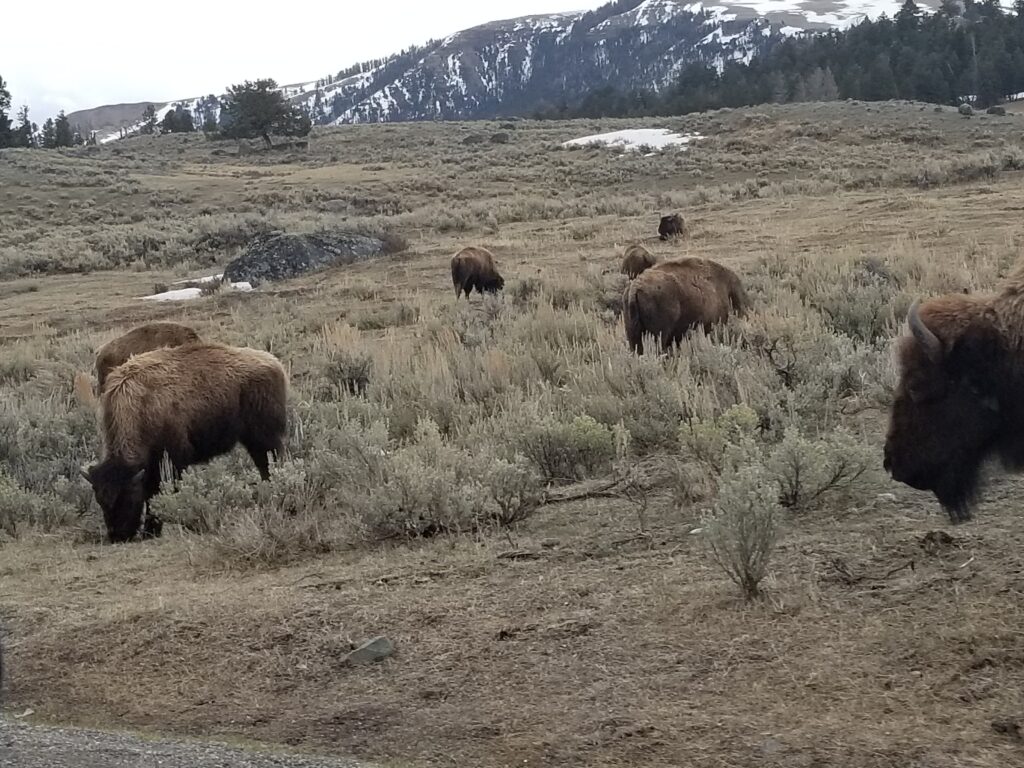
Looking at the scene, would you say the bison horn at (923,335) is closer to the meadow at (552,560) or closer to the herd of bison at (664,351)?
the herd of bison at (664,351)

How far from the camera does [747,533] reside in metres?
4.44

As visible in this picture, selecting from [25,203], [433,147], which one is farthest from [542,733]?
[433,147]

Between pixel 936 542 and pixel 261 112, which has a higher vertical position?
pixel 261 112

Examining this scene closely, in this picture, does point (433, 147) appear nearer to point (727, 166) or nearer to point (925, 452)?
point (727, 166)

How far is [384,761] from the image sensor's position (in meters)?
3.53

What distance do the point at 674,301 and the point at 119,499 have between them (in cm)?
597

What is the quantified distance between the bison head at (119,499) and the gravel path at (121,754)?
12.6ft

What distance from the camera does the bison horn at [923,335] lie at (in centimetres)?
411

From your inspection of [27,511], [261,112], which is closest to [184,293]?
[27,511]

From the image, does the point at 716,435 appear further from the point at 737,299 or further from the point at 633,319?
the point at 737,299

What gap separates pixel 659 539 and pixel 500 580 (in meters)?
0.91

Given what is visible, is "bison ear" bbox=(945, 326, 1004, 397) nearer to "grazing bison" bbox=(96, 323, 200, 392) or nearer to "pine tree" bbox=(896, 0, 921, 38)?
"grazing bison" bbox=(96, 323, 200, 392)

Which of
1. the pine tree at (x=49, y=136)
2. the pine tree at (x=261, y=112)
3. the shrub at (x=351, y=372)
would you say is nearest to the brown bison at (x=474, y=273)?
the shrub at (x=351, y=372)

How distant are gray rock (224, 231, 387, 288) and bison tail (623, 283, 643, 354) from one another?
1450 cm
